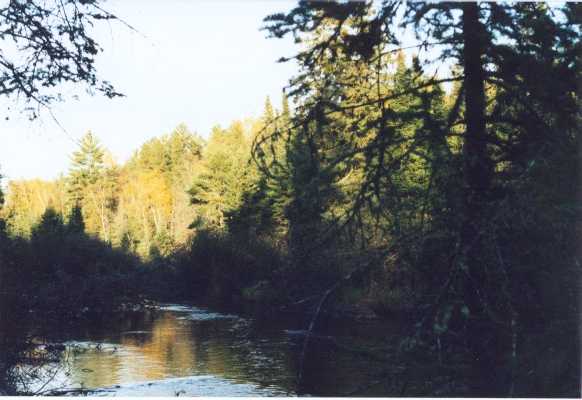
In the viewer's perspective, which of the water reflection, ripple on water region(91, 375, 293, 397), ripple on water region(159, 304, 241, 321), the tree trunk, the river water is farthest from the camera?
ripple on water region(159, 304, 241, 321)

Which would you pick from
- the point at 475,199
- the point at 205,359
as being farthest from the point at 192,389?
the point at 475,199

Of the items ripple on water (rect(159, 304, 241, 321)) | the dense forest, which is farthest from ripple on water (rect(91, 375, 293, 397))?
ripple on water (rect(159, 304, 241, 321))

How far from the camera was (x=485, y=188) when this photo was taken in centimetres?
296

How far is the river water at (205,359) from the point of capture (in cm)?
733

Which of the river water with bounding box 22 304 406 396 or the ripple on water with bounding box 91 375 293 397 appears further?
the ripple on water with bounding box 91 375 293 397

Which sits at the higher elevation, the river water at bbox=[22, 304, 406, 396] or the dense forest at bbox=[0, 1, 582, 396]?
the dense forest at bbox=[0, 1, 582, 396]

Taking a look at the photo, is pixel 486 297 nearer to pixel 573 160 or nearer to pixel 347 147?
pixel 573 160

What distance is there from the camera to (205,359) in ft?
32.3

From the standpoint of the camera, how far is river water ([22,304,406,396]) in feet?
24.0

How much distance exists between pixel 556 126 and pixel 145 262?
8.22 meters

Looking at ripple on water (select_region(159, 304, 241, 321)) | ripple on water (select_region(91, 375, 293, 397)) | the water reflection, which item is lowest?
ripple on water (select_region(91, 375, 293, 397))

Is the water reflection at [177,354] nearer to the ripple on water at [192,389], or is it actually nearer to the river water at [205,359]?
the river water at [205,359]

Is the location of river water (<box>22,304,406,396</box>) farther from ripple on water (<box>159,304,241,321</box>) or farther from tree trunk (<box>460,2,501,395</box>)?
tree trunk (<box>460,2,501,395</box>)

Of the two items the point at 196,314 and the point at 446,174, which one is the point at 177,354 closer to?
the point at 196,314
